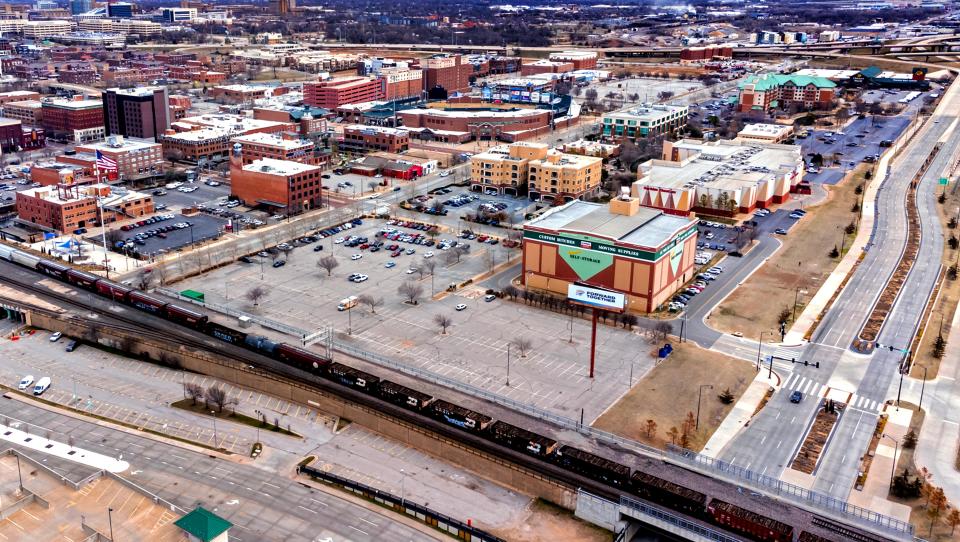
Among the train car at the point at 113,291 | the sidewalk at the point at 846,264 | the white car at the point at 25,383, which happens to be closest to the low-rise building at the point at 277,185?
the train car at the point at 113,291

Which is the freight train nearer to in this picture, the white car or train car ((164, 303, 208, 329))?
train car ((164, 303, 208, 329))

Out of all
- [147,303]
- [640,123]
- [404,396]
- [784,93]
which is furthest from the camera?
[784,93]

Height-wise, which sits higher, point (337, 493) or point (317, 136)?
point (317, 136)

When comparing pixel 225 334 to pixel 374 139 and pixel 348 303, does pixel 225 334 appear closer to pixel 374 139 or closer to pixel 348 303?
pixel 348 303

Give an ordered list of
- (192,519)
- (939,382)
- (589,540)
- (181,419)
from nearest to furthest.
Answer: (192,519) → (589,540) → (181,419) → (939,382)

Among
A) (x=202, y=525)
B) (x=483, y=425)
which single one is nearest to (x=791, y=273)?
(x=483, y=425)

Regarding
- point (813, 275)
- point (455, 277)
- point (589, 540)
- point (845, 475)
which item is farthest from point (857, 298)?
point (589, 540)

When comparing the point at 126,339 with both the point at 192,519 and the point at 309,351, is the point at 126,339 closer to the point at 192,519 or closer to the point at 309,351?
the point at 309,351
